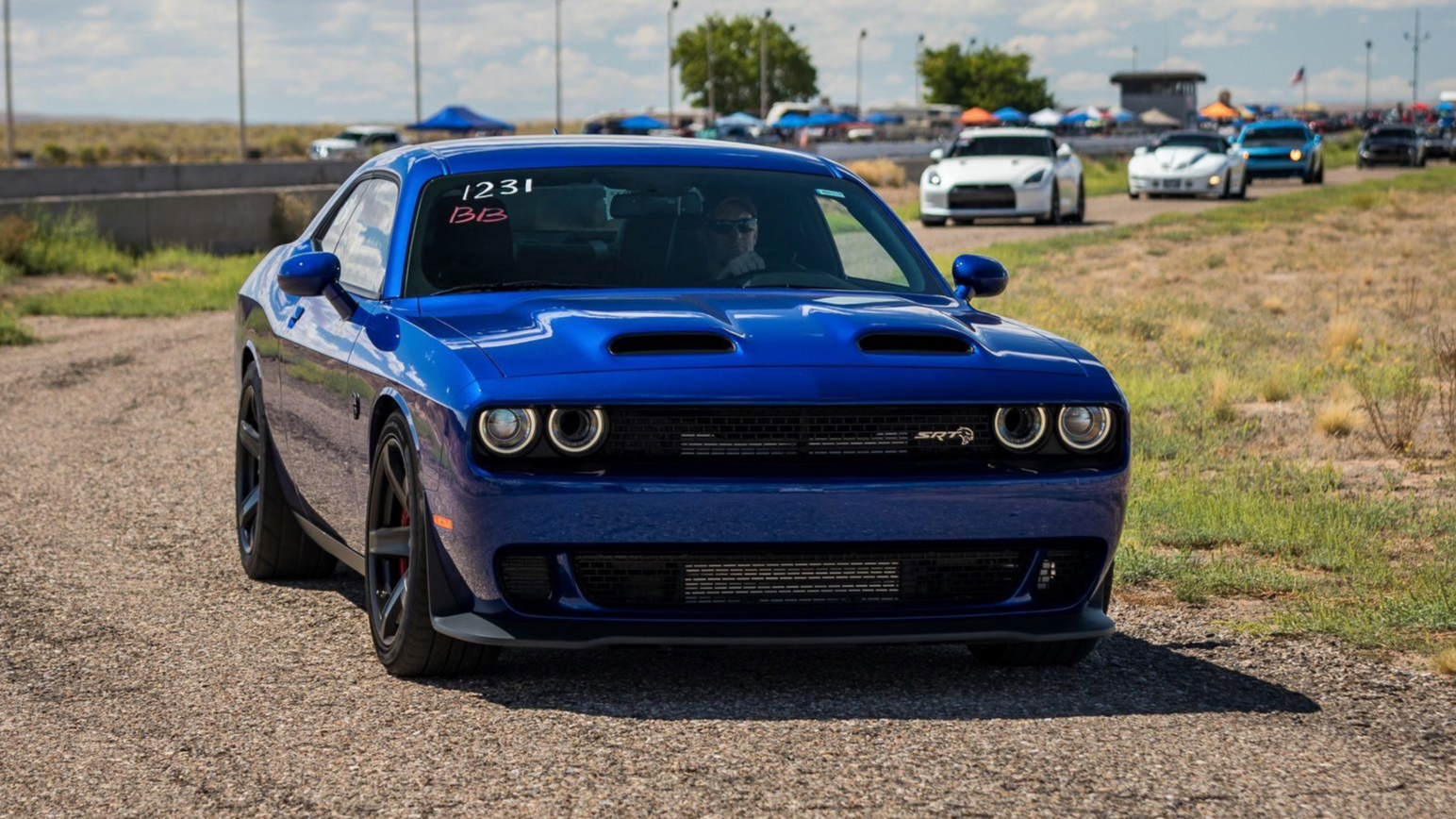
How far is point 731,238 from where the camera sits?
6094 millimetres

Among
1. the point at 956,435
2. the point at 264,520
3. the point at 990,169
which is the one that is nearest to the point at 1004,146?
the point at 990,169

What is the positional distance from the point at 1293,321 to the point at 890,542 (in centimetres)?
1353

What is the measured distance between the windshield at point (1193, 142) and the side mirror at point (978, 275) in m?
33.8

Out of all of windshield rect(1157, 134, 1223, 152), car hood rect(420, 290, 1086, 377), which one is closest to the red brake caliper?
car hood rect(420, 290, 1086, 377)

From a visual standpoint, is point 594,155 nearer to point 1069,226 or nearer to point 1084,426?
point 1084,426

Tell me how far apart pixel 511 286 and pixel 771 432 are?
1.27 metres

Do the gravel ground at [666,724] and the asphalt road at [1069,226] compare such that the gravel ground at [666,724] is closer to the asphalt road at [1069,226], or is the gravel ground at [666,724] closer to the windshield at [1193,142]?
the asphalt road at [1069,226]

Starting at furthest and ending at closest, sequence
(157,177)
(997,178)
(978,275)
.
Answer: (157,177) < (997,178) < (978,275)

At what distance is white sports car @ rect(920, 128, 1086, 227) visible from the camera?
30.0 m

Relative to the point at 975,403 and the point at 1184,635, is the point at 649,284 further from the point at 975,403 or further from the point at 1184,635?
the point at 1184,635

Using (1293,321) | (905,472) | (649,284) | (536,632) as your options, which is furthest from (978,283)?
(1293,321)

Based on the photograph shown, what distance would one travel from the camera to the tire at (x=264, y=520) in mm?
6797

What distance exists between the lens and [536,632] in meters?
4.88

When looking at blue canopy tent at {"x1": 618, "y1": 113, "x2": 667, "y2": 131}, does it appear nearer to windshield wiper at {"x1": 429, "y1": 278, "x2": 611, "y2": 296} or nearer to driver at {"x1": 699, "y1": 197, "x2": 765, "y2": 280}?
driver at {"x1": 699, "y1": 197, "x2": 765, "y2": 280}
